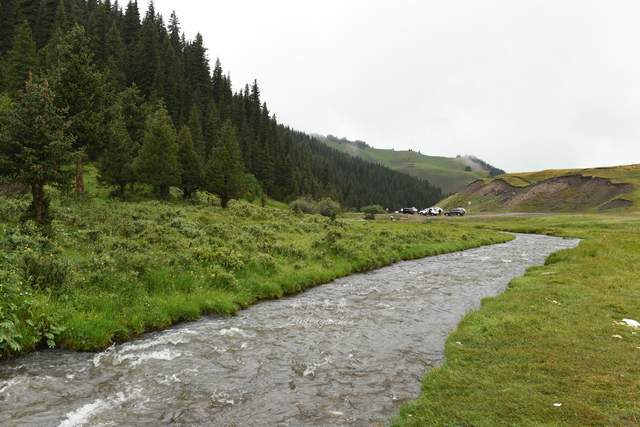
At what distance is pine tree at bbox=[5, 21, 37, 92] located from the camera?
70.6 meters

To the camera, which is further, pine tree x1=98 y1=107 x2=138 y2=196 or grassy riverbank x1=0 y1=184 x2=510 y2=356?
pine tree x1=98 y1=107 x2=138 y2=196

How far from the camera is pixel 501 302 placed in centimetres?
1972

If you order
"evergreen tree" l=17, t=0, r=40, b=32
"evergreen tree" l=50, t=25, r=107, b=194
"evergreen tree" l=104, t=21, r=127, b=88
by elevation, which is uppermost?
"evergreen tree" l=17, t=0, r=40, b=32

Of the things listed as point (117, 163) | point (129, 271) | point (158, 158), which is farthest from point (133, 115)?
point (129, 271)

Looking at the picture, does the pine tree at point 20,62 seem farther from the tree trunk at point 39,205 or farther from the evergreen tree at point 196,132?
the tree trunk at point 39,205

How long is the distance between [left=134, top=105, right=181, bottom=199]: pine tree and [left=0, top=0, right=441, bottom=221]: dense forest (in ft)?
0.45

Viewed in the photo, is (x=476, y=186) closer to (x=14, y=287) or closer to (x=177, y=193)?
(x=177, y=193)

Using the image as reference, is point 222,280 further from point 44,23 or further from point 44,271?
point 44,23

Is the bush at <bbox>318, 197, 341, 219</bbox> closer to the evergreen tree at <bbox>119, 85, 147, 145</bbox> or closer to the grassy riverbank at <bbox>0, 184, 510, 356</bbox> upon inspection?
the evergreen tree at <bbox>119, 85, 147, 145</bbox>

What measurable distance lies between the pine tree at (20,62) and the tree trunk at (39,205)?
59122 millimetres

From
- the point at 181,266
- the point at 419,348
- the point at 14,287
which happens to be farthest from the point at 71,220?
the point at 419,348

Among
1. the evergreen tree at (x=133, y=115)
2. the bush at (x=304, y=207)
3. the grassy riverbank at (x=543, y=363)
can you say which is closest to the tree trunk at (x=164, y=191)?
the evergreen tree at (x=133, y=115)

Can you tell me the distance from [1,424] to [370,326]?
1237 cm

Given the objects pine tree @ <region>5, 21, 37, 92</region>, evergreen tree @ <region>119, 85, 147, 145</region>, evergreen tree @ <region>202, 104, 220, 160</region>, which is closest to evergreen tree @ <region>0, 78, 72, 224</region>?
evergreen tree @ <region>119, 85, 147, 145</region>
